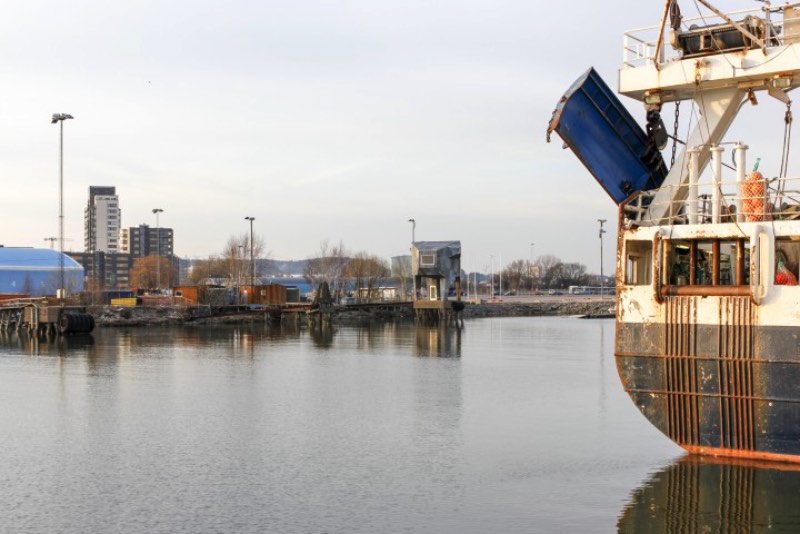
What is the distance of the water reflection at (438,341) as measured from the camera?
4781cm

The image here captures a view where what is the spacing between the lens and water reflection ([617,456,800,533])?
14.8 meters

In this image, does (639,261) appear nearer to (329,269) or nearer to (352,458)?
(352,458)

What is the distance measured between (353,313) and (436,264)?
12.0m

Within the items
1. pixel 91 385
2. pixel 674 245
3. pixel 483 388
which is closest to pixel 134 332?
pixel 91 385

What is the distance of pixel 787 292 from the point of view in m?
15.8

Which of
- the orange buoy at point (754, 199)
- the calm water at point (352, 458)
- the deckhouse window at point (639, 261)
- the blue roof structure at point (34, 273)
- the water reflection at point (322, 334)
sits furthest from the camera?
the blue roof structure at point (34, 273)

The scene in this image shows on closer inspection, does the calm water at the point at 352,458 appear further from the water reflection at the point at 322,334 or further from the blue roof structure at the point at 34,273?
the blue roof structure at the point at 34,273

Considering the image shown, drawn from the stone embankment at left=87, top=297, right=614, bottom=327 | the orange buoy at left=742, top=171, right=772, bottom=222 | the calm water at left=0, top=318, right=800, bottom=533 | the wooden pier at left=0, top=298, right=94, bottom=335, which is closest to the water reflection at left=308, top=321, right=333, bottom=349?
the stone embankment at left=87, top=297, right=614, bottom=327

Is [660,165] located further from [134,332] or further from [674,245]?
[134,332]

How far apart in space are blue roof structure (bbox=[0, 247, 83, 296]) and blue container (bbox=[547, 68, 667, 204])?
284 feet

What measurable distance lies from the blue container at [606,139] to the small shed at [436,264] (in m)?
62.4

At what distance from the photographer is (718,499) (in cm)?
1588

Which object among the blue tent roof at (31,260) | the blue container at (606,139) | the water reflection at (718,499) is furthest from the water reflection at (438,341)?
the blue tent roof at (31,260)

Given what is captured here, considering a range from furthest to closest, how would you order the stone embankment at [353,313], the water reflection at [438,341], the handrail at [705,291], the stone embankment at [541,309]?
the stone embankment at [541,309] → the stone embankment at [353,313] → the water reflection at [438,341] → the handrail at [705,291]
